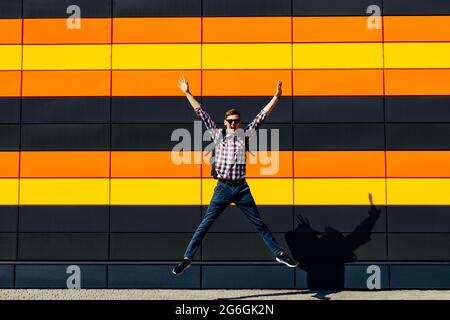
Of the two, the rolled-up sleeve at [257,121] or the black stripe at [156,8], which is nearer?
the rolled-up sleeve at [257,121]

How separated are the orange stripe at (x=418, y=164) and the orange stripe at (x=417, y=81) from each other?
0.92m

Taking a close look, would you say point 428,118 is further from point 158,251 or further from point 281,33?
point 158,251

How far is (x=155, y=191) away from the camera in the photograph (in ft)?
28.2

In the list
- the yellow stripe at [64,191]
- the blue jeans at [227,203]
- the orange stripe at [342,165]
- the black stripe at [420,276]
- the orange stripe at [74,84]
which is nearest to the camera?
the blue jeans at [227,203]

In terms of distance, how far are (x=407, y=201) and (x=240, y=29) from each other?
3605mm

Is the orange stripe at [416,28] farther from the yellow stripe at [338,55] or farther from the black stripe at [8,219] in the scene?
the black stripe at [8,219]

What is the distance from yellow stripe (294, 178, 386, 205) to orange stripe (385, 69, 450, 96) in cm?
140

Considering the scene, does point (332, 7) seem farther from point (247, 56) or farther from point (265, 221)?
point (265, 221)

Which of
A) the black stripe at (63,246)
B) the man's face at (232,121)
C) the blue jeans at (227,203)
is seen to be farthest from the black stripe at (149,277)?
the man's face at (232,121)

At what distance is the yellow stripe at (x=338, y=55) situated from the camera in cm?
859

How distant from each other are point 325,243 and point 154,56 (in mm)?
3841

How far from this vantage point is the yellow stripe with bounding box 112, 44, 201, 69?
869 centimetres
